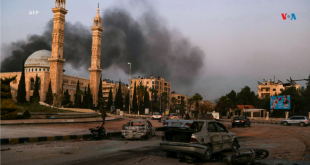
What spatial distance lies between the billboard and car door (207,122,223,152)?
53928 millimetres

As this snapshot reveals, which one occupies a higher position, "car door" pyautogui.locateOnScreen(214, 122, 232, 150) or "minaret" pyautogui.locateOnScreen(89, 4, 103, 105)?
"minaret" pyautogui.locateOnScreen(89, 4, 103, 105)

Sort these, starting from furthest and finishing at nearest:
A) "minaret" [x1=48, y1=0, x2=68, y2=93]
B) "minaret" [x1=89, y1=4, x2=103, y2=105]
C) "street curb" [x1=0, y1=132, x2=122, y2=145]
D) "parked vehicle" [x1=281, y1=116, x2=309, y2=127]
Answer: "minaret" [x1=89, y1=4, x2=103, y2=105], "minaret" [x1=48, y1=0, x2=68, y2=93], "parked vehicle" [x1=281, y1=116, x2=309, y2=127], "street curb" [x1=0, y1=132, x2=122, y2=145]

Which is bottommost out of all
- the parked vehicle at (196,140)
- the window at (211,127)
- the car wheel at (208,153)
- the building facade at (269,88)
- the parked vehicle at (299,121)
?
the parked vehicle at (299,121)

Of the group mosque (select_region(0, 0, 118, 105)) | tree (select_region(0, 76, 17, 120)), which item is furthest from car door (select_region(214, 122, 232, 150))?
mosque (select_region(0, 0, 118, 105))

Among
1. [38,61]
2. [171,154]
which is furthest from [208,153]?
[38,61]

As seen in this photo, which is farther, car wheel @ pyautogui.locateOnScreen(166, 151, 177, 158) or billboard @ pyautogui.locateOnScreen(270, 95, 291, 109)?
billboard @ pyautogui.locateOnScreen(270, 95, 291, 109)

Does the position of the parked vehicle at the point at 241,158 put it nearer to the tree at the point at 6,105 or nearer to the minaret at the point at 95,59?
the tree at the point at 6,105

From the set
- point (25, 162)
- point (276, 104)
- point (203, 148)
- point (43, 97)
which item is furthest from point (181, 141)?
point (43, 97)

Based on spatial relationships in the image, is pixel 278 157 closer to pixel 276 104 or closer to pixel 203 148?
pixel 203 148

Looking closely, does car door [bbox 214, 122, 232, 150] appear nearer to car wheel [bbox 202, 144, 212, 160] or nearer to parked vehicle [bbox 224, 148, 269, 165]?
car wheel [bbox 202, 144, 212, 160]

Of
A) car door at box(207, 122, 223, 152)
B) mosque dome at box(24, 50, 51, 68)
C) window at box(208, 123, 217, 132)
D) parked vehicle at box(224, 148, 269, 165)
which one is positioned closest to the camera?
parked vehicle at box(224, 148, 269, 165)

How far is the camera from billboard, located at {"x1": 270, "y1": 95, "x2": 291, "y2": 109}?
190 feet

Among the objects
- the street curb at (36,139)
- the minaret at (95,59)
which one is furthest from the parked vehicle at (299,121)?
the minaret at (95,59)

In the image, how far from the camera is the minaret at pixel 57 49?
7425 centimetres
